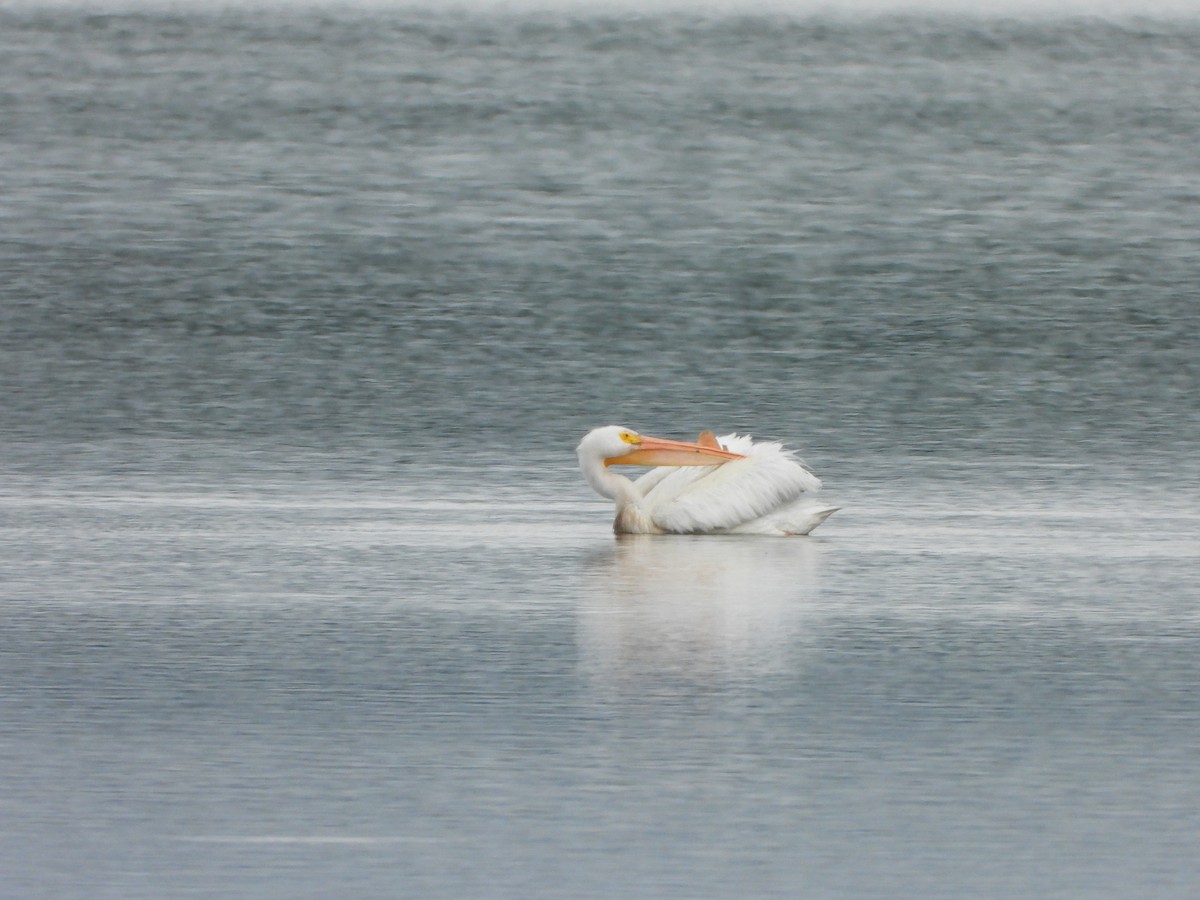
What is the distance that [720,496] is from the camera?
28.6ft

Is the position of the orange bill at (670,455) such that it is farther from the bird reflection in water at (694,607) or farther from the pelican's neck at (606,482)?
the bird reflection in water at (694,607)

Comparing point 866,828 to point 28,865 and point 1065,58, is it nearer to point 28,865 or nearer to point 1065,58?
point 28,865

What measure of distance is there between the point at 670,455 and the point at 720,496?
461mm

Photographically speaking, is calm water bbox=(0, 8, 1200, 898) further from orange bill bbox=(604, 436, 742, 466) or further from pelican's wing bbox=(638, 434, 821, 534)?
orange bill bbox=(604, 436, 742, 466)

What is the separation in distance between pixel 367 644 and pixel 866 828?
2.05m

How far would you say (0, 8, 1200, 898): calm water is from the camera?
4434mm

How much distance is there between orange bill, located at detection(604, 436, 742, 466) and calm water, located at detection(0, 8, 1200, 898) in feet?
0.99

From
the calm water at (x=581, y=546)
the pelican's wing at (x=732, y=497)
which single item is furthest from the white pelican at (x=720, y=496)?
the calm water at (x=581, y=546)

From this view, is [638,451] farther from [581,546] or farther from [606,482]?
[581,546]

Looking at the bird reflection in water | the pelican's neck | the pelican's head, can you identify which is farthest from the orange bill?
the bird reflection in water

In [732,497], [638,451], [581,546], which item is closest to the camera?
[581,546]

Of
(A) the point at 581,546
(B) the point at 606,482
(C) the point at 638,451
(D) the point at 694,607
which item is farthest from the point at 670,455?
(D) the point at 694,607

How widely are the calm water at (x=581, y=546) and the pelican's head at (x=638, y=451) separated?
0.83 ft

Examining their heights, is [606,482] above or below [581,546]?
above
